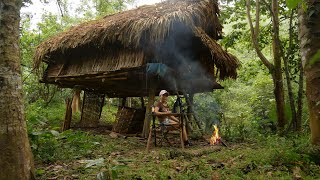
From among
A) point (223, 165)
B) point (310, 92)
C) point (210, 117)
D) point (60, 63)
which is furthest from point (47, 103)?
point (310, 92)

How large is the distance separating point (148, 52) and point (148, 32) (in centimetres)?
53

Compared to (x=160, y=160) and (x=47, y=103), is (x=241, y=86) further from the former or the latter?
(x=160, y=160)

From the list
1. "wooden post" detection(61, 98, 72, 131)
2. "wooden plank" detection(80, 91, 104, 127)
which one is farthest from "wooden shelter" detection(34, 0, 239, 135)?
"wooden post" detection(61, 98, 72, 131)

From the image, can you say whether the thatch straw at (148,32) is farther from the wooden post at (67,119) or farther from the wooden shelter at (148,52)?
the wooden post at (67,119)

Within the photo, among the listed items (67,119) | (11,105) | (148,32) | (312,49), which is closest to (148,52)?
(148,32)

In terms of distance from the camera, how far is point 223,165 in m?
4.14

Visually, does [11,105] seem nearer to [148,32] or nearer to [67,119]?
[148,32]

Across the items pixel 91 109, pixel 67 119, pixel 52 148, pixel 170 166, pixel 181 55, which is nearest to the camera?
pixel 170 166

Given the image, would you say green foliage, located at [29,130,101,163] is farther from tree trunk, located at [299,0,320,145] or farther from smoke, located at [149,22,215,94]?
smoke, located at [149,22,215,94]

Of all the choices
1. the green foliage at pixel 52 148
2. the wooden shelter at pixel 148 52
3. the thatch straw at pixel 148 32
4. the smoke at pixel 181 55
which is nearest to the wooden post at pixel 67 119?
the wooden shelter at pixel 148 52

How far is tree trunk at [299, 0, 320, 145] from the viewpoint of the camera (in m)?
3.41

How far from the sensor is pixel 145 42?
25.6ft

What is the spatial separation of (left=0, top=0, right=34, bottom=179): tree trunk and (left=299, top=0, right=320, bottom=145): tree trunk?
3140mm

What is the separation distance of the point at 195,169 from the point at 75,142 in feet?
8.04
